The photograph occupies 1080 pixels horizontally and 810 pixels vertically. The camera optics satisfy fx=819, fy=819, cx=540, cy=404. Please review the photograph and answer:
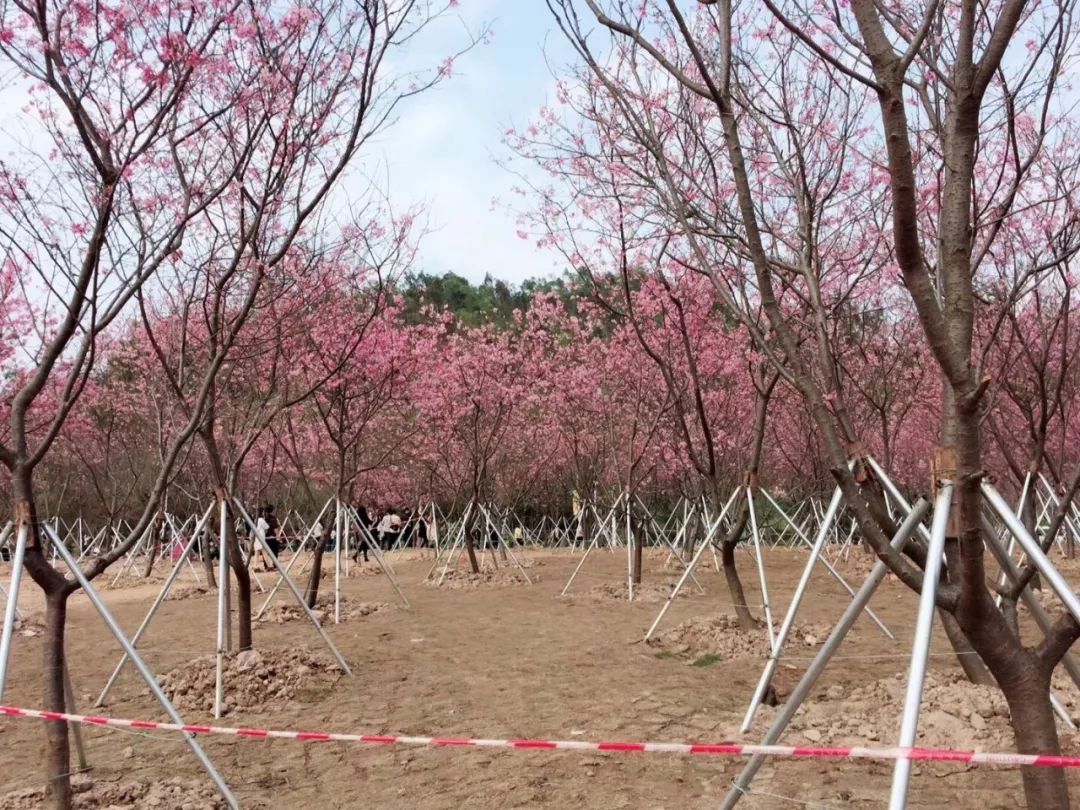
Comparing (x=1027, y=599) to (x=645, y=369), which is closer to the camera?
(x=1027, y=599)

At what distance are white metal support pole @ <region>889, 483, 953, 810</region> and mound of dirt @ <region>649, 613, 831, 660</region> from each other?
16.2 ft

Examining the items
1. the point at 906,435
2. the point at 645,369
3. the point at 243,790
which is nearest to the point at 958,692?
the point at 243,790

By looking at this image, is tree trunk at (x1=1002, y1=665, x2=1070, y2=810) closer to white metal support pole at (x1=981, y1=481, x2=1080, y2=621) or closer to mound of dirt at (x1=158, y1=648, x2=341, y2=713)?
white metal support pole at (x1=981, y1=481, x2=1080, y2=621)

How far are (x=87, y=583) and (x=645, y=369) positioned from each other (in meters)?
11.8

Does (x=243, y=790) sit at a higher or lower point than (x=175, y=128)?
lower

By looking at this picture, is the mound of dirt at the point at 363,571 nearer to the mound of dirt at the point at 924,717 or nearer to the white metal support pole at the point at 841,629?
the mound of dirt at the point at 924,717

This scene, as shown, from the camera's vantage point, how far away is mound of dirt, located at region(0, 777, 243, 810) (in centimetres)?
397

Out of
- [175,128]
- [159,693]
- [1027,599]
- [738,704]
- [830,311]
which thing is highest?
[175,128]

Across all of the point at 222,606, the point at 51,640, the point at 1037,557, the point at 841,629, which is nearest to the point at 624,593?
the point at 222,606

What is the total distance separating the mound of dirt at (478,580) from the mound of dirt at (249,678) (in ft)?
21.8

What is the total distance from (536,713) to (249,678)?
2.29 metres

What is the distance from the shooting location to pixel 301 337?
408 inches

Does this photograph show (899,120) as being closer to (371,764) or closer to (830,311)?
(371,764)

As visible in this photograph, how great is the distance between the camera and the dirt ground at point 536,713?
4.17 meters
